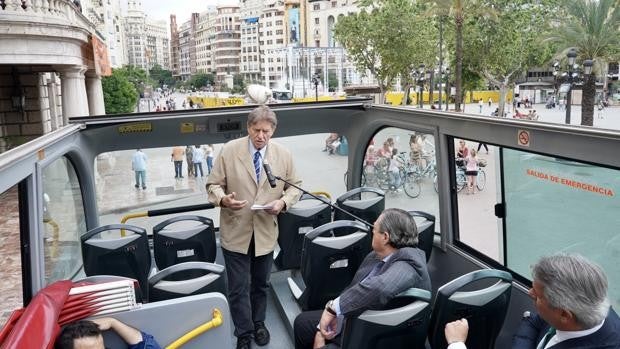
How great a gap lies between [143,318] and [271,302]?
7.86ft

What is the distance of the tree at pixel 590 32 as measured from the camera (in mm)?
22719

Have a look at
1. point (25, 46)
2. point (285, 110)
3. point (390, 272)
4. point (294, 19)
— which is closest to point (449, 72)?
point (25, 46)

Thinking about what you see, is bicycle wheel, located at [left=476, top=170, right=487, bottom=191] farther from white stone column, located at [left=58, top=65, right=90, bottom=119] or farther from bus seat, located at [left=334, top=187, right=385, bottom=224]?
white stone column, located at [left=58, top=65, right=90, bottom=119]

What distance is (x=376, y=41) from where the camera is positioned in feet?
125

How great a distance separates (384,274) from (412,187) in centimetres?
→ 347

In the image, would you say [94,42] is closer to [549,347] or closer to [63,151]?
[63,151]

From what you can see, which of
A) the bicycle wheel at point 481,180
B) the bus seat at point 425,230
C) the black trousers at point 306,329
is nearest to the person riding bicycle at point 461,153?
the bicycle wheel at point 481,180

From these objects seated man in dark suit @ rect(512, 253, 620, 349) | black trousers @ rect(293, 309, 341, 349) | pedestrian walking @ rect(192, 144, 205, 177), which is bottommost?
black trousers @ rect(293, 309, 341, 349)

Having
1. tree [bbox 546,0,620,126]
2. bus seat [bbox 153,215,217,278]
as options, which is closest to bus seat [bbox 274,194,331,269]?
bus seat [bbox 153,215,217,278]

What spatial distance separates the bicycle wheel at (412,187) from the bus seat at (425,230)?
4.11ft

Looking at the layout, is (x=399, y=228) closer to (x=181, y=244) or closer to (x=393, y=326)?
(x=393, y=326)

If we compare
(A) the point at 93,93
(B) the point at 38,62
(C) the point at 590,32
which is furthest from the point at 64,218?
(C) the point at 590,32

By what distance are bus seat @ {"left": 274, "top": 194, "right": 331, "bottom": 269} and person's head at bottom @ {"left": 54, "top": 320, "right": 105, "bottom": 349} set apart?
264 cm

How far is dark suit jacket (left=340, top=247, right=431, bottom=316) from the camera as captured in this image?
9.21 ft
